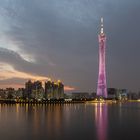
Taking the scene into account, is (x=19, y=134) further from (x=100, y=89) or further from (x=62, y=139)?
(x=100, y=89)

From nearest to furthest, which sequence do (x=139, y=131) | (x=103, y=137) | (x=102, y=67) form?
(x=103, y=137)
(x=139, y=131)
(x=102, y=67)

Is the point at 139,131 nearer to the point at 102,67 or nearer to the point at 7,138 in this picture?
the point at 7,138

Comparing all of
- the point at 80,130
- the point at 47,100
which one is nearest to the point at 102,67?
the point at 47,100

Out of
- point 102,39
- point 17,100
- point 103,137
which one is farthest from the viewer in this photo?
point 17,100

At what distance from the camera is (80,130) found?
29.2m

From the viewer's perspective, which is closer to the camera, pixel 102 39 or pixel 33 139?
pixel 33 139

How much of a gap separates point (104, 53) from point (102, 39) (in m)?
10.2

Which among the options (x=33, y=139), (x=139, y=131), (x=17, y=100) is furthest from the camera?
(x=17, y=100)

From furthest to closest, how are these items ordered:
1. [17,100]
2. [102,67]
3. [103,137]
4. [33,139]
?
[17,100]
[102,67]
[103,137]
[33,139]

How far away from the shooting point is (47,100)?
160250mm

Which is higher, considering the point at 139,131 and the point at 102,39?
the point at 102,39

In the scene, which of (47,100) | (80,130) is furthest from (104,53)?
(80,130)

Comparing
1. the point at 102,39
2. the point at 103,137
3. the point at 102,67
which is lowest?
the point at 103,137

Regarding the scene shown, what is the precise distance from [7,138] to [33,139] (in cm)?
177
